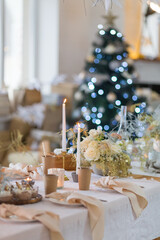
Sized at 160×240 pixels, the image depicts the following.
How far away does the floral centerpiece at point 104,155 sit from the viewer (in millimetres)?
1973

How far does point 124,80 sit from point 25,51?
211 centimetres

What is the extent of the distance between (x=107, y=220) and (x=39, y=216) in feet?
1.16

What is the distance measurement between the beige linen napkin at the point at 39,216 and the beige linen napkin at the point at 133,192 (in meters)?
0.45

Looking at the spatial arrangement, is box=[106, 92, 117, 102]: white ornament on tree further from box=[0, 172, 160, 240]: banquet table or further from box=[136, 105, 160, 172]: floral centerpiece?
box=[0, 172, 160, 240]: banquet table

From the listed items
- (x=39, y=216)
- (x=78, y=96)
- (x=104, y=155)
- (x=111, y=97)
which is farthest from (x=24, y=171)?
(x=78, y=96)

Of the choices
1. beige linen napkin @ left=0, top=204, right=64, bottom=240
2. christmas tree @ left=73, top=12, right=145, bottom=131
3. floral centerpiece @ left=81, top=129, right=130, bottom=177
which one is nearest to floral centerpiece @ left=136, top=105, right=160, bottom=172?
floral centerpiece @ left=81, top=129, right=130, bottom=177

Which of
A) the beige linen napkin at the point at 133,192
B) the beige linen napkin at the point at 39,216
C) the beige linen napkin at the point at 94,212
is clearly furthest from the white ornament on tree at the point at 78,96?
the beige linen napkin at the point at 39,216

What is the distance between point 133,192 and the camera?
1722 millimetres

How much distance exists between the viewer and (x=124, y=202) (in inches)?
65.3

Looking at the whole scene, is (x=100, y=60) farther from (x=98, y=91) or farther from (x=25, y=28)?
(x=25, y=28)

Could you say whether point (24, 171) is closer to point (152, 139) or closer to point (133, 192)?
point (133, 192)

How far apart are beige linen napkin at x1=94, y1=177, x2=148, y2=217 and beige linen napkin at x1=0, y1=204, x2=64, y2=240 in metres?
0.45

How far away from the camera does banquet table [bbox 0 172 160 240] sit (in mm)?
1271

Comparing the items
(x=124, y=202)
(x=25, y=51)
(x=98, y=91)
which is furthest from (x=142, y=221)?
(x=25, y=51)
